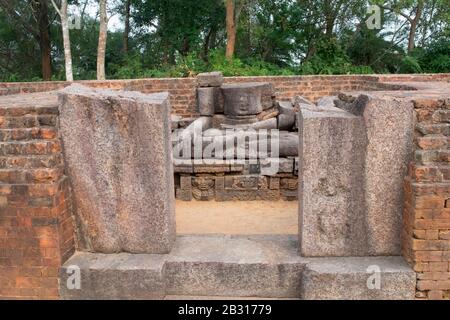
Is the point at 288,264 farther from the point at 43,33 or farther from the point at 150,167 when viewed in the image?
the point at 43,33

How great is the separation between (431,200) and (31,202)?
276 cm

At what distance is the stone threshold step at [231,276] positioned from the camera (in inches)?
126

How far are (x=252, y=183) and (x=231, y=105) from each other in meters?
3.03

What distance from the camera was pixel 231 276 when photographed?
338 centimetres

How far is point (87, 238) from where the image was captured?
11.5 ft

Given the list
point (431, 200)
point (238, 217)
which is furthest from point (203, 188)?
point (431, 200)

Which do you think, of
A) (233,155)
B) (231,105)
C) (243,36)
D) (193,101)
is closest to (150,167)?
(233,155)

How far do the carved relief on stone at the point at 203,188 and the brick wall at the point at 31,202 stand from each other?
3792mm

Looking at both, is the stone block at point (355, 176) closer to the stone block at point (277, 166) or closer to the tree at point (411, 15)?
the stone block at point (277, 166)

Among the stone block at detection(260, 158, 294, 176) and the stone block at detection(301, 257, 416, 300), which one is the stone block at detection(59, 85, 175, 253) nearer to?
the stone block at detection(301, 257, 416, 300)

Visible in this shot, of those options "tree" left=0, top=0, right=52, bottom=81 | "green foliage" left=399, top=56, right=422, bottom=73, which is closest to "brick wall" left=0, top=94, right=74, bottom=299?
"green foliage" left=399, top=56, right=422, bottom=73

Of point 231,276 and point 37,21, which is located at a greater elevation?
point 37,21

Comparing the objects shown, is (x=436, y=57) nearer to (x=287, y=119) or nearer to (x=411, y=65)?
(x=411, y=65)

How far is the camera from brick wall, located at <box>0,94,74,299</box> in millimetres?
3182
